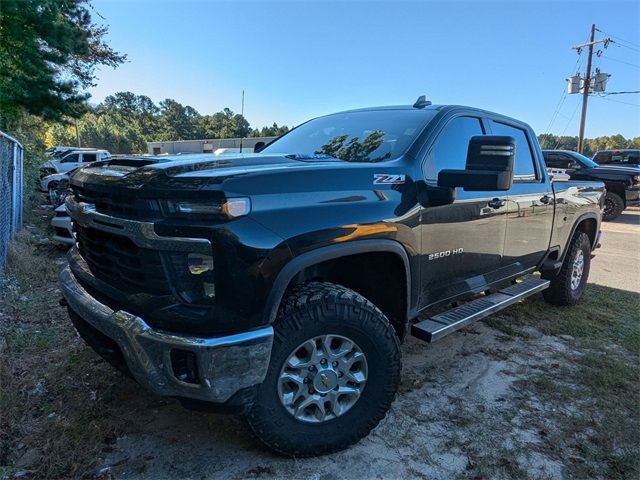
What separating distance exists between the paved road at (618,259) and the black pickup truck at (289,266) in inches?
175

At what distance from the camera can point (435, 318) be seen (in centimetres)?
320

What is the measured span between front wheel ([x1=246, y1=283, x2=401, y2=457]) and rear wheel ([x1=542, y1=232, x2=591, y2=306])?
3295 millimetres

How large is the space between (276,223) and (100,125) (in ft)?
230

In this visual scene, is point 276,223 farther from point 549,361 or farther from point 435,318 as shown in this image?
point 549,361

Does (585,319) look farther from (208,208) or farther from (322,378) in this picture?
(208,208)

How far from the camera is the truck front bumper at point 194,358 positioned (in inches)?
77.7

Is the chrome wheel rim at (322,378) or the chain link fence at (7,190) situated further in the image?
the chain link fence at (7,190)

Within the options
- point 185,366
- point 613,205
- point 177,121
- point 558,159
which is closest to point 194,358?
point 185,366

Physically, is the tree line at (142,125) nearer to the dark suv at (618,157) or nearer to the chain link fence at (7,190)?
the dark suv at (618,157)

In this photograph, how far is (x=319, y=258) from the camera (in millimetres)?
2258

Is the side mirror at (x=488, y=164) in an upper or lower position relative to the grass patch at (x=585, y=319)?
upper

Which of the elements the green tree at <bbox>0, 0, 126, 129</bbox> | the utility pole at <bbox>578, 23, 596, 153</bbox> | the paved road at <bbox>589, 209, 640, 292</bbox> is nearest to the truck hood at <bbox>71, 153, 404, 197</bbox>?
the paved road at <bbox>589, 209, 640, 292</bbox>

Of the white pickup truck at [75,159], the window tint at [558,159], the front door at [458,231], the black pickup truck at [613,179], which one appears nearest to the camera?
the front door at [458,231]

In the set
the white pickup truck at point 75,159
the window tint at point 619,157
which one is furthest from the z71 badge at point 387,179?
the white pickup truck at point 75,159
